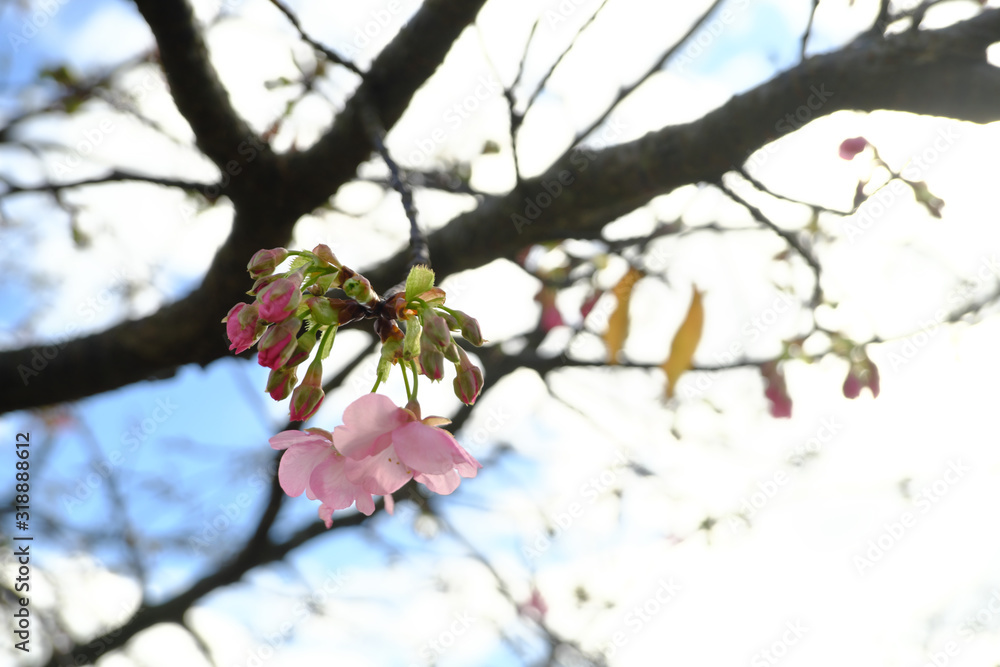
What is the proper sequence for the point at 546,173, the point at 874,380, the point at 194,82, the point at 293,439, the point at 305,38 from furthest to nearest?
the point at 874,380 → the point at 546,173 → the point at 194,82 → the point at 305,38 → the point at 293,439

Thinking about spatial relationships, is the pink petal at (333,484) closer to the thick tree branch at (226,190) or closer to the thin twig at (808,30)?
the thick tree branch at (226,190)

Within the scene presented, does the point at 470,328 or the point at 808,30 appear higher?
the point at 808,30

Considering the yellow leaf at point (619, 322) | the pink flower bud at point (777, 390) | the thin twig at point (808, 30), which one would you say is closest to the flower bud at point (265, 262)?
the thin twig at point (808, 30)

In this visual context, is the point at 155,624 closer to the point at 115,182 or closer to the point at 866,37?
the point at 115,182

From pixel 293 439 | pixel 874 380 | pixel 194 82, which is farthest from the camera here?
pixel 874 380

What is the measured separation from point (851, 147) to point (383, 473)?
1224 mm

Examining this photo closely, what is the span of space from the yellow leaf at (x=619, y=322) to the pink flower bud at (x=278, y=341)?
3.39 ft

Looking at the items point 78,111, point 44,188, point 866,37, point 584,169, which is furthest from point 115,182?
point 866,37

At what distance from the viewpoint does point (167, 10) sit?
1.05 m

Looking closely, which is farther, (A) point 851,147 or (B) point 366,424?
(A) point 851,147

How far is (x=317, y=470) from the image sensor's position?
25.3 inches

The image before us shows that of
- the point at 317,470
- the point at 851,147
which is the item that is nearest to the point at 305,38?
the point at 317,470

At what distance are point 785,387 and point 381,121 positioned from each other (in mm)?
1231

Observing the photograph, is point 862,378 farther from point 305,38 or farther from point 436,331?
point 305,38
